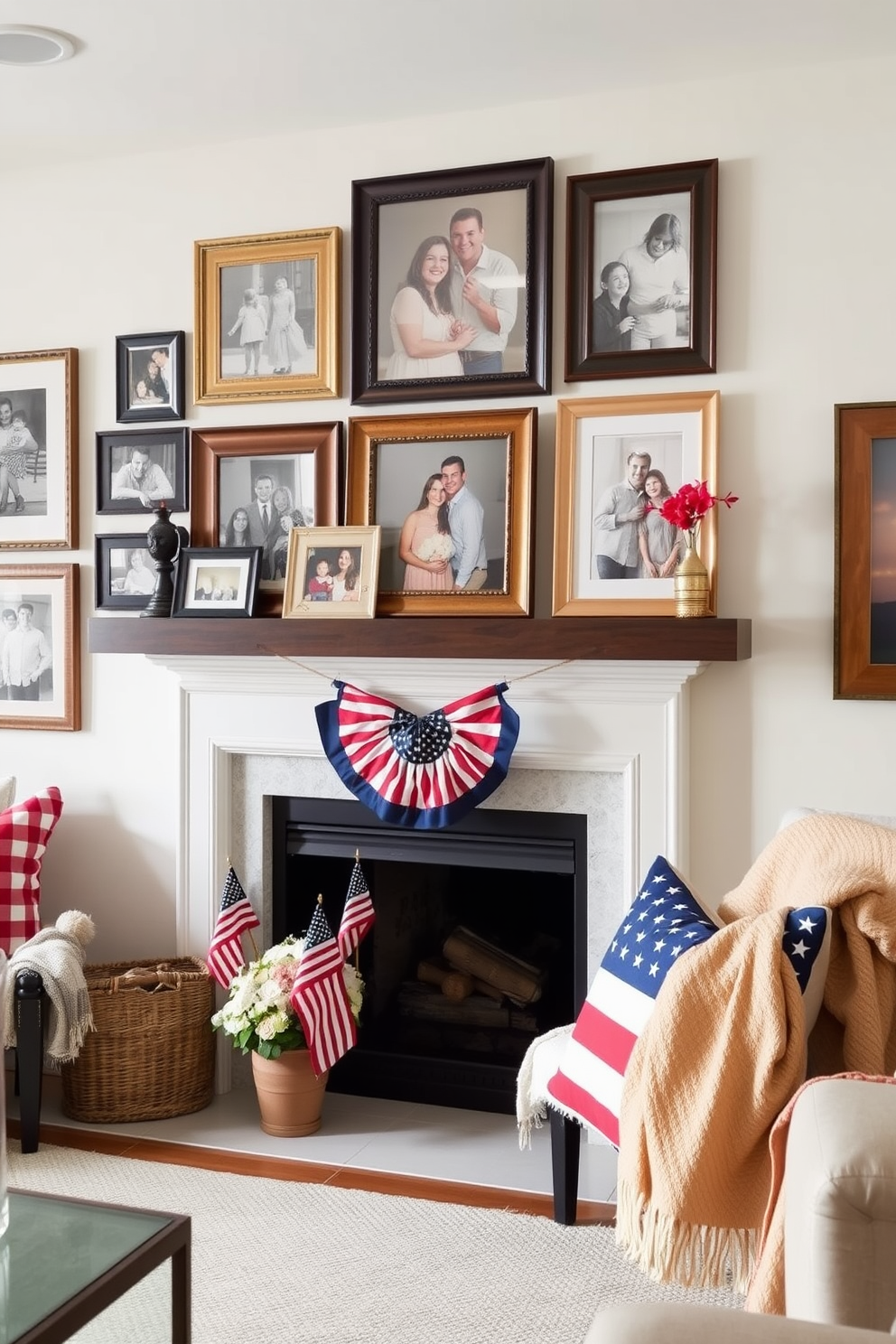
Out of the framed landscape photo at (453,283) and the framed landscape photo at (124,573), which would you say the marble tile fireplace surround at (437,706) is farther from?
the framed landscape photo at (453,283)

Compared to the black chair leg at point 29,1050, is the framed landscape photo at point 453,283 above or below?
above

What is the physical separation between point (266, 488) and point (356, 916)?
46.6 inches

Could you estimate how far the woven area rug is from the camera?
2344 millimetres

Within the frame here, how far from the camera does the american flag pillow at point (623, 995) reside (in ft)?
7.48

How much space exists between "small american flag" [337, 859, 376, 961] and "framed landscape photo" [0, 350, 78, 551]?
1.34 meters

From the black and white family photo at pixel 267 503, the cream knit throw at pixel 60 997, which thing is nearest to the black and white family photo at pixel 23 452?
the black and white family photo at pixel 267 503

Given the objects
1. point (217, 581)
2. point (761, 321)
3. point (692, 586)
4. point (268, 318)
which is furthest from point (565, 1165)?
point (268, 318)

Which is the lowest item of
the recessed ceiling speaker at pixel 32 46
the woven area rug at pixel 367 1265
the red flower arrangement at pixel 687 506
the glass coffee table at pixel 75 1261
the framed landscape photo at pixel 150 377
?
the woven area rug at pixel 367 1265

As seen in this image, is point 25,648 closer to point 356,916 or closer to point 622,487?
point 356,916

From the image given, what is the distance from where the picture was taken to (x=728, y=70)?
308 centimetres

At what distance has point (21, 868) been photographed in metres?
3.47

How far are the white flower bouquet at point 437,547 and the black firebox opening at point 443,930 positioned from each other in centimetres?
68

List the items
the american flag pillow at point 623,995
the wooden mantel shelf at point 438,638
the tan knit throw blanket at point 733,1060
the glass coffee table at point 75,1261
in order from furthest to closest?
1. the wooden mantel shelf at point 438,638
2. the american flag pillow at point 623,995
3. the tan knit throw blanket at point 733,1060
4. the glass coffee table at point 75,1261

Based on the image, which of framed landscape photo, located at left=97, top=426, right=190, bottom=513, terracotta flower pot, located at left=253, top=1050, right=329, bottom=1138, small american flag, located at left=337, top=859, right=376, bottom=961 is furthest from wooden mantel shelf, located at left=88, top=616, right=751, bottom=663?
terracotta flower pot, located at left=253, top=1050, right=329, bottom=1138
